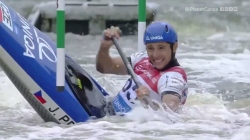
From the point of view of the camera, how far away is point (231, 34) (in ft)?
42.0

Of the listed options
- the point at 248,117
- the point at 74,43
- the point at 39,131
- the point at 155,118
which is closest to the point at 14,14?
the point at 39,131

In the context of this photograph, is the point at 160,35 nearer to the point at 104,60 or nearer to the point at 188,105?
the point at 104,60

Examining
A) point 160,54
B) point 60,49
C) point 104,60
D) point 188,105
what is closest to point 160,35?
point 160,54

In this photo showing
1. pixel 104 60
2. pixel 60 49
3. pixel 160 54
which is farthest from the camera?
pixel 104 60

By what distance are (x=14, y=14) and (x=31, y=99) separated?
0.68 m

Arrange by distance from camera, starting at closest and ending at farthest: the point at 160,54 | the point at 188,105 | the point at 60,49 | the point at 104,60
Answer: the point at 60,49 → the point at 160,54 → the point at 104,60 → the point at 188,105

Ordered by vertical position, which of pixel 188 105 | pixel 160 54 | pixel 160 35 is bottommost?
pixel 188 105

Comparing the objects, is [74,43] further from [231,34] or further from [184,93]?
[184,93]

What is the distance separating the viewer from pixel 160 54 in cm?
418

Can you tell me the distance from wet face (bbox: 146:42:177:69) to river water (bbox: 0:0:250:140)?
32 centimetres

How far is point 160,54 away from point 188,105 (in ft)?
3.62

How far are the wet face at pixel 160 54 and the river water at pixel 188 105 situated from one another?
32 cm

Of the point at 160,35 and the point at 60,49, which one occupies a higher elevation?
the point at 160,35

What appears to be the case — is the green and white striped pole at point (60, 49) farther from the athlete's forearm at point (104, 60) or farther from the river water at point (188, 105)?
the athlete's forearm at point (104, 60)
